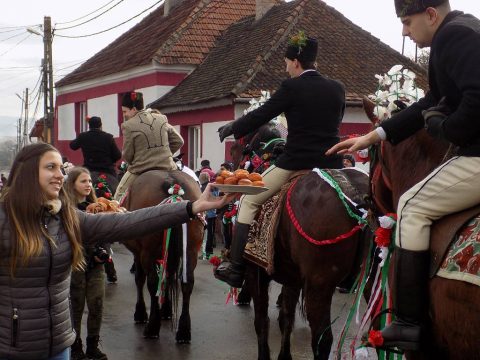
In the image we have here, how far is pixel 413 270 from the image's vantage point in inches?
141

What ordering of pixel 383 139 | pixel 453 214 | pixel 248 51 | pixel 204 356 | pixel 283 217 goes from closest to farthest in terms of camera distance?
pixel 453 214
pixel 383 139
pixel 283 217
pixel 204 356
pixel 248 51

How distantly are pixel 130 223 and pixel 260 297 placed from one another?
259 centimetres

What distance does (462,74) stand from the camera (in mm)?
3303

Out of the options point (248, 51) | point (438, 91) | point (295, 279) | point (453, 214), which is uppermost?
point (248, 51)

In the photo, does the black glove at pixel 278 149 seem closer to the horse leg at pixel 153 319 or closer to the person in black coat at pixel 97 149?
the horse leg at pixel 153 319

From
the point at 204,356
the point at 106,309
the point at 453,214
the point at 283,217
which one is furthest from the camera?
the point at 106,309

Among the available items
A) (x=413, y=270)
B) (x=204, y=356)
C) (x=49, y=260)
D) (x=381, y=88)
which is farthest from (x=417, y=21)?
(x=204, y=356)

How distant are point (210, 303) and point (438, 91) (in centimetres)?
621

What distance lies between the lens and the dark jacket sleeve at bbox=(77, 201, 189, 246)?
4.08 m

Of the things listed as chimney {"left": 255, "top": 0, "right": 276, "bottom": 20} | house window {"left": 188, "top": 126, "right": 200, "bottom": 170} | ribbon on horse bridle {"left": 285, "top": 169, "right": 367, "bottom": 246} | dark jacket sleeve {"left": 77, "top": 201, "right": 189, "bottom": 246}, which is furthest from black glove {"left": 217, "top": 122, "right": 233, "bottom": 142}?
chimney {"left": 255, "top": 0, "right": 276, "bottom": 20}

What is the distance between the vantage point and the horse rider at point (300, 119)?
5.92 m

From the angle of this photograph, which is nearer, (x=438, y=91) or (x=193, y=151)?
(x=438, y=91)

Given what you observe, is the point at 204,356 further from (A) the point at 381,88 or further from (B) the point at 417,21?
(B) the point at 417,21

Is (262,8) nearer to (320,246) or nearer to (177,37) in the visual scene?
(177,37)
